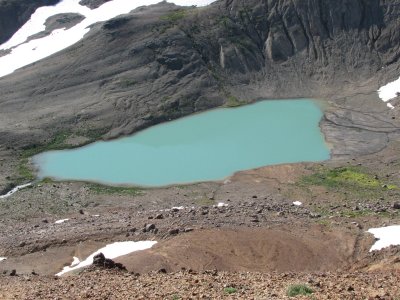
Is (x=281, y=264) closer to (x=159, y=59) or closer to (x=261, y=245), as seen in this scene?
(x=261, y=245)

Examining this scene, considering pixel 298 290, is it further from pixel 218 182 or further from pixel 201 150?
pixel 201 150

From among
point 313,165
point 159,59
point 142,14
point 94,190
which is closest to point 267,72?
point 159,59

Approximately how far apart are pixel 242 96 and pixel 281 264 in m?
40.8

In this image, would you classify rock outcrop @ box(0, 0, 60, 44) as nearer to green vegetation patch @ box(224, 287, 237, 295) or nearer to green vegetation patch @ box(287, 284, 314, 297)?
green vegetation patch @ box(224, 287, 237, 295)

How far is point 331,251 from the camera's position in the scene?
25219 millimetres

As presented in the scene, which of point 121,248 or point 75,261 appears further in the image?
point 121,248

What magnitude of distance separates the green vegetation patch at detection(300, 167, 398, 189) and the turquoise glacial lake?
13.3 ft

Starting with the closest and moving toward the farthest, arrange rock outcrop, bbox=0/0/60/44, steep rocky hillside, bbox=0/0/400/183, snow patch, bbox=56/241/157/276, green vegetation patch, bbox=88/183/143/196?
snow patch, bbox=56/241/157/276
green vegetation patch, bbox=88/183/143/196
steep rocky hillside, bbox=0/0/400/183
rock outcrop, bbox=0/0/60/44

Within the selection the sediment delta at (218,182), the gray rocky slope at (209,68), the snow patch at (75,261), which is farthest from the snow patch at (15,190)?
the snow patch at (75,261)

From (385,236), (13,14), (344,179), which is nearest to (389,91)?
(344,179)

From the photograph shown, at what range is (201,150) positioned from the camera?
1961 inches

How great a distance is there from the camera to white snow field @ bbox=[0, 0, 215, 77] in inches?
2982

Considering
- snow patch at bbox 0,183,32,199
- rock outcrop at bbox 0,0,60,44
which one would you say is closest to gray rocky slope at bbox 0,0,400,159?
snow patch at bbox 0,183,32,199

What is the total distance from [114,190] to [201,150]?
1101 centimetres
